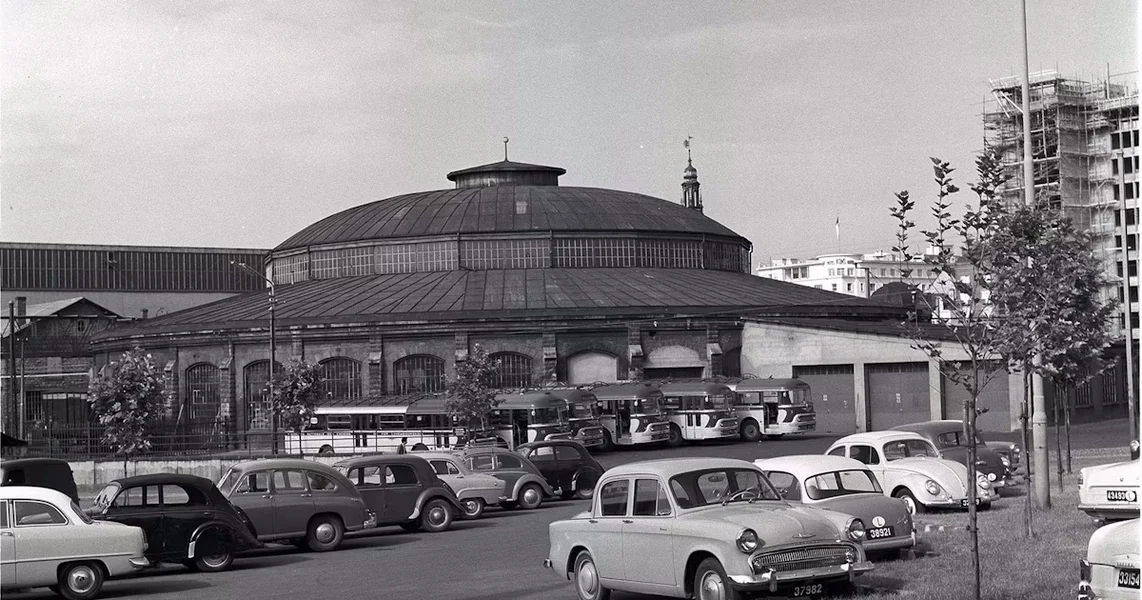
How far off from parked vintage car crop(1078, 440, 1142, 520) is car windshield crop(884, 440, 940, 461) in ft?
16.9

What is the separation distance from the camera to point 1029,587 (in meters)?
16.0

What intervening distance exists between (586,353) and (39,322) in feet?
164

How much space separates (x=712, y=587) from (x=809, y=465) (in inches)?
222

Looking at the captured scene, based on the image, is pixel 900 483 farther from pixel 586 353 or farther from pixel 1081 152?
pixel 1081 152

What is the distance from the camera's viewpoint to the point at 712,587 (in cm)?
1487

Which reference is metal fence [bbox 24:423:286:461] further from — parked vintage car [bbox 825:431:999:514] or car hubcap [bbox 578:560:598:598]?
Result: car hubcap [bbox 578:560:598:598]

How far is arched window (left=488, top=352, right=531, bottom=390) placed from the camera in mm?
67938

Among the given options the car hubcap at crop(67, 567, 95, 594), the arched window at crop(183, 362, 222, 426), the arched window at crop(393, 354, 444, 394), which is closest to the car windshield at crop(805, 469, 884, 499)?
the car hubcap at crop(67, 567, 95, 594)

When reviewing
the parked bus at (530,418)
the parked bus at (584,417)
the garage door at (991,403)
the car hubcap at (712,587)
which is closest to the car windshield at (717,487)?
the car hubcap at (712,587)

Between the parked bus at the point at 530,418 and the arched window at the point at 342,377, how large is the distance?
1754 cm

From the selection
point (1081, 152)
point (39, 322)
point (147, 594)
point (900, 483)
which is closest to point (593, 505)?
point (147, 594)

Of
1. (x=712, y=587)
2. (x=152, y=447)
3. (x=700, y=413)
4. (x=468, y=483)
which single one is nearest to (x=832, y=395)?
(x=700, y=413)

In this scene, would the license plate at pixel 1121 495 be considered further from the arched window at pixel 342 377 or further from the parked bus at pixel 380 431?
the arched window at pixel 342 377

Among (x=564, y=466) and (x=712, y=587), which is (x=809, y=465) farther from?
(x=564, y=466)
